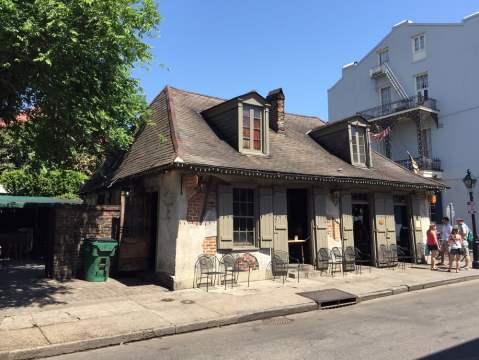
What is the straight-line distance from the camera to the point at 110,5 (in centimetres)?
770

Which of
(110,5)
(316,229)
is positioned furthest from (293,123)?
(110,5)

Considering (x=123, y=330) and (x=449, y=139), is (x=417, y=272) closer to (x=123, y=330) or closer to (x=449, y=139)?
(x=123, y=330)

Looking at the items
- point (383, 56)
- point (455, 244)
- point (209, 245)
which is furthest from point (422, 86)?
point (209, 245)

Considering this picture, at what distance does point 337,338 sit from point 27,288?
24.3 ft

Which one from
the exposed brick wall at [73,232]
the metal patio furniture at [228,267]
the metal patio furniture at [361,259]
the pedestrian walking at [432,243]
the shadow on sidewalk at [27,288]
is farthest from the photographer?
the metal patio furniture at [361,259]

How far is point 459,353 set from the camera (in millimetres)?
5672

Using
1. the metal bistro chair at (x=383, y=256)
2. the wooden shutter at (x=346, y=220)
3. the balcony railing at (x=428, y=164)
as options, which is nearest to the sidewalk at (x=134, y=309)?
the wooden shutter at (x=346, y=220)

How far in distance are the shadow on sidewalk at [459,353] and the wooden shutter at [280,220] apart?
6.57m

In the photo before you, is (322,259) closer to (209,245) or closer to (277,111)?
(209,245)

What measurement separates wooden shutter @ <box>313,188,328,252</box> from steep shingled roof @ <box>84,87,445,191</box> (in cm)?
78

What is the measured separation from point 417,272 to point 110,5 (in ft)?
40.4

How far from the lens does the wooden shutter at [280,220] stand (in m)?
12.3

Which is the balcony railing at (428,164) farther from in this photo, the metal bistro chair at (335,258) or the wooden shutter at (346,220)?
the metal bistro chair at (335,258)

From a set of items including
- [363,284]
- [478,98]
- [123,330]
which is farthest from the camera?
[478,98]
